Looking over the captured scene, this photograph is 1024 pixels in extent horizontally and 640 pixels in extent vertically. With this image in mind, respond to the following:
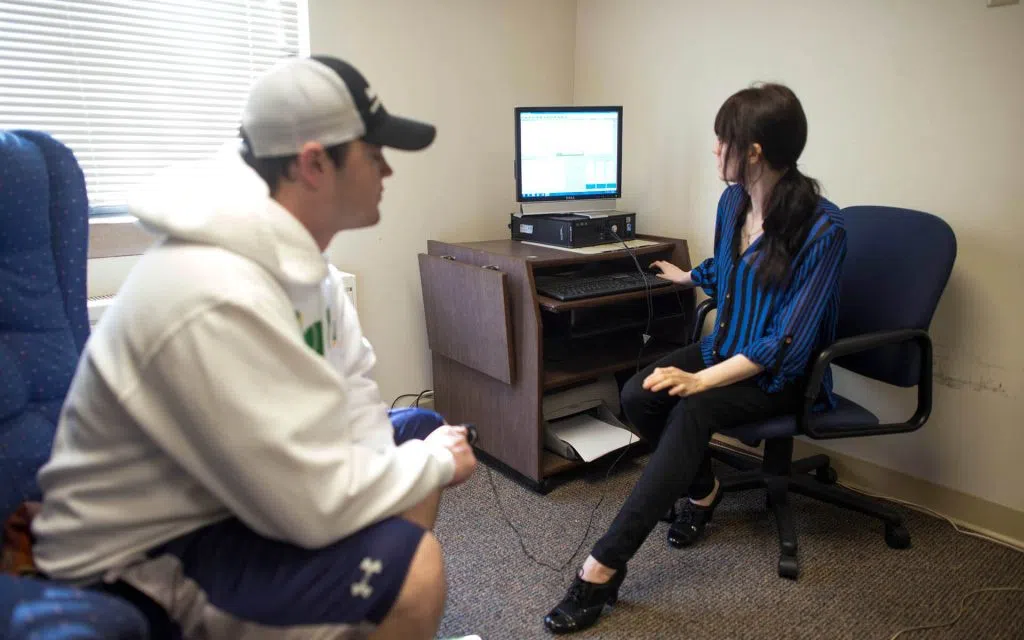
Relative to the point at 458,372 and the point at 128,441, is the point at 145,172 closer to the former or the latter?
the point at 458,372

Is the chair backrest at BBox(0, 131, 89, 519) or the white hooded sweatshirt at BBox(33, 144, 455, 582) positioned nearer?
the white hooded sweatshirt at BBox(33, 144, 455, 582)

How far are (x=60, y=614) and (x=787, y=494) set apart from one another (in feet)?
5.81

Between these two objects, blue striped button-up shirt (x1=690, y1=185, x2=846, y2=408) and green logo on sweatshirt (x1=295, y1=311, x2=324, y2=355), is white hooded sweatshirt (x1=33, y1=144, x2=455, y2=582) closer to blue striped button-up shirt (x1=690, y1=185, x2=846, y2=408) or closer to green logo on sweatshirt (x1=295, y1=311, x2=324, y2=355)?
green logo on sweatshirt (x1=295, y1=311, x2=324, y2=355)

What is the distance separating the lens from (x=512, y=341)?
2.01m

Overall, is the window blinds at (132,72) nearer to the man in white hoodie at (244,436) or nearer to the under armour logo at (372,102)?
the man in white hoodie at (244,436)

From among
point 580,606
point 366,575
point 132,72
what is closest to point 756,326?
point 580,606

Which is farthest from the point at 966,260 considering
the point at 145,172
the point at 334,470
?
the point at 145,172

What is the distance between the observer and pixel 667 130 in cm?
241

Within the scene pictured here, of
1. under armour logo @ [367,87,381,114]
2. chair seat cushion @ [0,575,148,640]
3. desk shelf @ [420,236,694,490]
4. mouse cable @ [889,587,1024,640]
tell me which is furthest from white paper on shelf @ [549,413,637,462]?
chair seat cushion @ [0,575,148,640]

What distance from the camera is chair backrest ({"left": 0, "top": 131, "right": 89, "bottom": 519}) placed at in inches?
40.4

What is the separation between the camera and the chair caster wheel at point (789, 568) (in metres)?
1.67

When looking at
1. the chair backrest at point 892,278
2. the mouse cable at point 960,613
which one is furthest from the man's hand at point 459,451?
the chair backrest at point 892,278

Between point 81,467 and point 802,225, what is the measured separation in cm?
154

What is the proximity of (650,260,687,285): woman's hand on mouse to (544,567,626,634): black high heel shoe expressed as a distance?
37.9 inches
